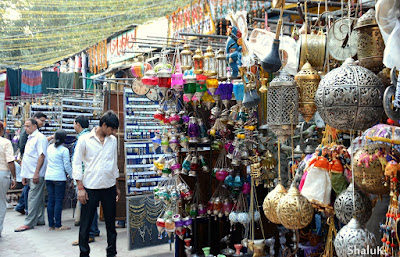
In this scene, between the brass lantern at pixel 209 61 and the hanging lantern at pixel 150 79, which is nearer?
the brass lantern at pixel 209 61

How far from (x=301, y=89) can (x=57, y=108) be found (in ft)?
22.0

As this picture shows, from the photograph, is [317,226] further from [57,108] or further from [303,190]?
[57,108]

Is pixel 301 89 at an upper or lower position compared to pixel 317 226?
upper

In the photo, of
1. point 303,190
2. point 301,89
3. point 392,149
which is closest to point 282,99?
point 301,89

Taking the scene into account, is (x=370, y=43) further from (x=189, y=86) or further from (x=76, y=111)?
(x=76, y=111)

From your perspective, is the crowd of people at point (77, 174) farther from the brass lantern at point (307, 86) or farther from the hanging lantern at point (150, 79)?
the brass lantern at point (307, 86)

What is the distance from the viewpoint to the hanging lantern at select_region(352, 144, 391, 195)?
1.74 m

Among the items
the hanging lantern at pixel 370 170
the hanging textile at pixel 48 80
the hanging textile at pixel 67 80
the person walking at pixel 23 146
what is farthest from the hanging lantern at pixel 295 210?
the hanging textile at pixel 48 80

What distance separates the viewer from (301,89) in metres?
2.23

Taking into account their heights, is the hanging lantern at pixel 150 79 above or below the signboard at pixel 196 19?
below

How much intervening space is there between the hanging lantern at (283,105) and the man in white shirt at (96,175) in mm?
2395

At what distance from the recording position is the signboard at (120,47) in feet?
28.2

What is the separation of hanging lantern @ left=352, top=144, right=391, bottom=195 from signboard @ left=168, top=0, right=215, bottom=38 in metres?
4.20

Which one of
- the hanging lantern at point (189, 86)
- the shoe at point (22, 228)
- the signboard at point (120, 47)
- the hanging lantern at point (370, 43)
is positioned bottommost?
the shoe at point (22, 228)
